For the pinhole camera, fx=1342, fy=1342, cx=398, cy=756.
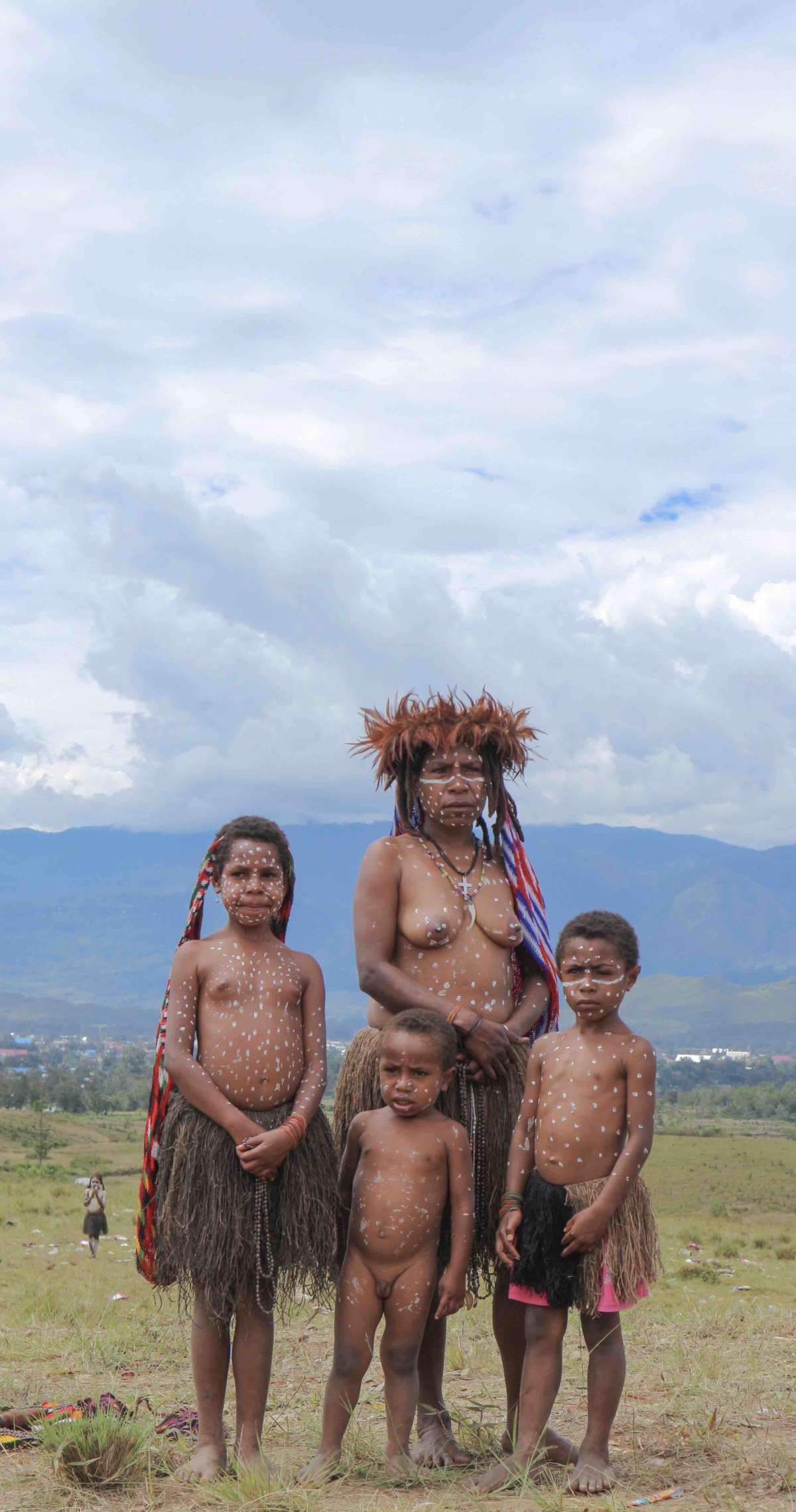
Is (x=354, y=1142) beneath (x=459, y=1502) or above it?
above

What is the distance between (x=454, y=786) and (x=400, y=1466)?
2.61m

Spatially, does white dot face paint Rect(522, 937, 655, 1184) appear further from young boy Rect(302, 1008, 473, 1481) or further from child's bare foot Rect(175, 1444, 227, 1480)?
child's bare foot Rect(175, 1444, 227, 1480)

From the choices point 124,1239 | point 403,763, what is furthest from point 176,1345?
point 124,1239

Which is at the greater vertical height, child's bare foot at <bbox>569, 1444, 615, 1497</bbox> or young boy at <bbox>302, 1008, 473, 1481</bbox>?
young boy at <bbox>302, 1008, 473, 1481</bbox>

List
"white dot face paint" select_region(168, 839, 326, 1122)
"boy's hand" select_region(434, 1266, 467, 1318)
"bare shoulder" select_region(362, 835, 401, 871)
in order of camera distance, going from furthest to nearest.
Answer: "bare shoulder" select_region(362, 835, 401, 871), "white dot face paint" select_region(168, 839, 326, 1122), "boy's hand" select_region(434, 1266, 467, 1318)

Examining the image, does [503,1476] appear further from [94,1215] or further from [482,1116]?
[94,1215]

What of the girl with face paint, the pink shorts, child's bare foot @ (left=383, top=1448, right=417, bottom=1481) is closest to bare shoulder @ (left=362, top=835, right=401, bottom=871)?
the girl with face paint

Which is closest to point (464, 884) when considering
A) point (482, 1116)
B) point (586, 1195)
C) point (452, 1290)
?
point (482, 1116)

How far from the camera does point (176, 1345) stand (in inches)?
305

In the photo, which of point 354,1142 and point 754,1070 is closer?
point 354,1142

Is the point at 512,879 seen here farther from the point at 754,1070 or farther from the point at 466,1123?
the point at 754,1070

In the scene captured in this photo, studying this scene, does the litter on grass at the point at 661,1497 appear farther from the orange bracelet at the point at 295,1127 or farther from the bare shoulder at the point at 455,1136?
the orange bracelet at the point at 295,1127

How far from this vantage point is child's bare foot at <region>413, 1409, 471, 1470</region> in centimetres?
534

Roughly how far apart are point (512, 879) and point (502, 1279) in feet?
5.41
